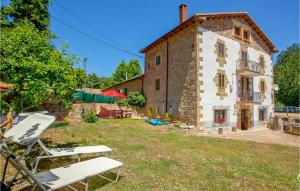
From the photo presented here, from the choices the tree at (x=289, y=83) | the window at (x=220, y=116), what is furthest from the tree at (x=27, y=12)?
the tree at (x=289, y=83)

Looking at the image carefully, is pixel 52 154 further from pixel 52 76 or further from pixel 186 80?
pixel 186 80

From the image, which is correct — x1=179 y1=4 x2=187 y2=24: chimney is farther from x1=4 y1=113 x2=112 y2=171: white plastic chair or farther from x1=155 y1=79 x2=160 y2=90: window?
x1=4 y1=113 x2=112 y2=171: white plastic chair

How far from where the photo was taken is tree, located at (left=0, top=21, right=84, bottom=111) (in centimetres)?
505

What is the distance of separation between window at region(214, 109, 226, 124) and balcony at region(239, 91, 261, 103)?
2.87m

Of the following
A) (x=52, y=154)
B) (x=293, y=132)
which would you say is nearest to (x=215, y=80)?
(x=293, y=132)

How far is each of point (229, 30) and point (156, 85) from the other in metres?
8.71

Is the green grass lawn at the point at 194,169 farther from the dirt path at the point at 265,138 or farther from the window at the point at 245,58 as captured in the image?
the window at the point at 245,58

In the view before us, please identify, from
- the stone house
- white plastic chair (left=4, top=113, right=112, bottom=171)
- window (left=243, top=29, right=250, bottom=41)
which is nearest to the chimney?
the stone house

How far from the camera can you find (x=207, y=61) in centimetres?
1573

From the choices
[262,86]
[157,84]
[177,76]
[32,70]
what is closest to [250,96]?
[262,86]

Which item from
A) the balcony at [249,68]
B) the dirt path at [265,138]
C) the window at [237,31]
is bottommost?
the dirt path at [265,138]

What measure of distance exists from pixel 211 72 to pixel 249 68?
5686 mm

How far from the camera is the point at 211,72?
15.9 metres

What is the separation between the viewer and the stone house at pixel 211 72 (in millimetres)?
15422
